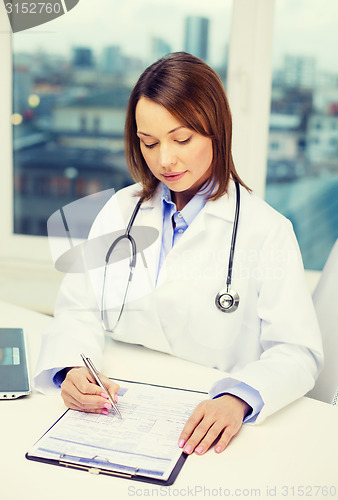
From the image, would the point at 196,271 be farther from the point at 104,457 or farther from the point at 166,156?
the point at 104,457

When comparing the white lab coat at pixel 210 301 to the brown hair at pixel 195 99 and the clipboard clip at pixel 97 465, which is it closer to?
the brown hair at pixel 195 99

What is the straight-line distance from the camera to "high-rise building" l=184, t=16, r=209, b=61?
7.04ft

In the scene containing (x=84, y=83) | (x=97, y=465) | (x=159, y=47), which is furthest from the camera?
(x=84, y=83)

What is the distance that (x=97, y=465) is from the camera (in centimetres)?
78

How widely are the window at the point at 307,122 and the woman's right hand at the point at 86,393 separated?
1448 millimetres

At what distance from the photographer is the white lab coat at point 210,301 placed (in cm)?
110

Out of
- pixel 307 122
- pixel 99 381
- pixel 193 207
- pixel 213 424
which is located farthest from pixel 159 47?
pixel 213 424

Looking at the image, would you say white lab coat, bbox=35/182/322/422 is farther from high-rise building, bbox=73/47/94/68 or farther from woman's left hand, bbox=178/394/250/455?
high-rise building, bbox=73/47/94/68

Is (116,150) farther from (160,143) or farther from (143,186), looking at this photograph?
(160,143)

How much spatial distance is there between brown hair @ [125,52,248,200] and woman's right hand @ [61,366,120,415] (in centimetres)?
49

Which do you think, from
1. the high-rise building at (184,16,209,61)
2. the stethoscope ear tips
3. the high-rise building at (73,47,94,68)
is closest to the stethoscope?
the stethoscope ear tips

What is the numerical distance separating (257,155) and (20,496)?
1697 millimetres

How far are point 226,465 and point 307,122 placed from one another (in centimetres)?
166

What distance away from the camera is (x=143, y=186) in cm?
135
